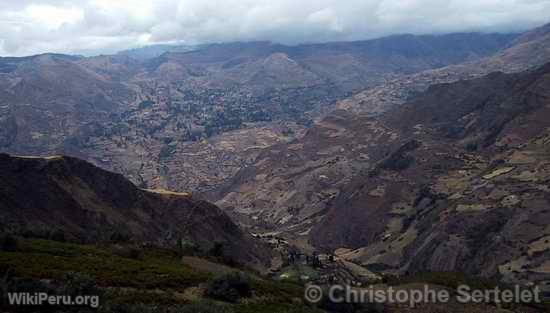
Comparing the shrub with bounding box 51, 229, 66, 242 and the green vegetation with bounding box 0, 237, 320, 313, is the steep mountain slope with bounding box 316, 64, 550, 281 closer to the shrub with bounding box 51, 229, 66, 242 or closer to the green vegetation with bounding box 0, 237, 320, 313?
the green vegetation with bounding box 0, 237, 320, 313

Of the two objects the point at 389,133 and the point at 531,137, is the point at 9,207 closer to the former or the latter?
the point at 531,137

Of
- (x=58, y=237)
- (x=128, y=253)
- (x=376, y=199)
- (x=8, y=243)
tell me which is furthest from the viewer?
(x=376, y=199)

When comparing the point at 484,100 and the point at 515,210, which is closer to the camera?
the point at 515,210

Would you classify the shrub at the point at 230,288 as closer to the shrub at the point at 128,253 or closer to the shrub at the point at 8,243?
the shrub at the point at 128,253

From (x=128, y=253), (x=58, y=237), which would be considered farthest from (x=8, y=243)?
(x=58, y=237)

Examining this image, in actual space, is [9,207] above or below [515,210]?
above

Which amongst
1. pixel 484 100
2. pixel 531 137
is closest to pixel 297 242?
pixel 531 137

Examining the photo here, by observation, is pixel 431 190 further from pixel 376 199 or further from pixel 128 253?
pixel 128 253
